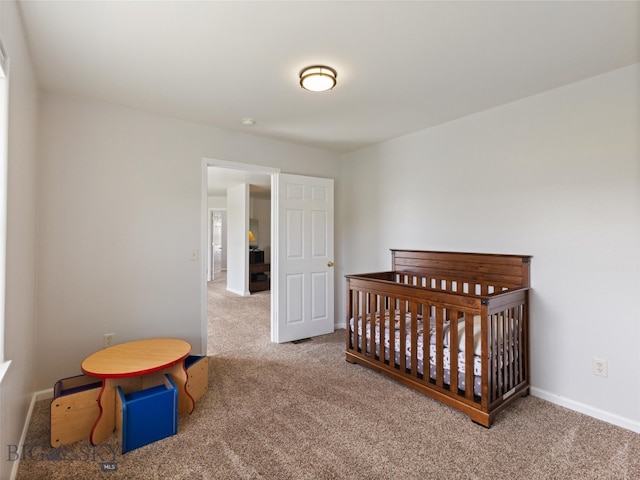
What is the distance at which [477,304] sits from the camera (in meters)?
2.17

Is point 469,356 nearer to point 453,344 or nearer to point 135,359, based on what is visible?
point 453,344

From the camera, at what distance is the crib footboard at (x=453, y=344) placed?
7.12 feet

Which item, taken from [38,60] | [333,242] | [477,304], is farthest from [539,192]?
[38,60]

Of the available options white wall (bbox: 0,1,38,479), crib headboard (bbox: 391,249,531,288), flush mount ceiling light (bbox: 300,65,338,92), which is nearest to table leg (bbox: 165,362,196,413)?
white wall (bbox: 0,1,38,479)

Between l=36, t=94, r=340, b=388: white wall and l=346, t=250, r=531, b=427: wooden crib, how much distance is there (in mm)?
1689

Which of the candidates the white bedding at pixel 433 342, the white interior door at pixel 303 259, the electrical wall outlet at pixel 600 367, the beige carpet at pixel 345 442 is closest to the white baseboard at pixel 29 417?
the beige carpet at pixel 345 442

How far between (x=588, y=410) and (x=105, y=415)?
10.5 feet

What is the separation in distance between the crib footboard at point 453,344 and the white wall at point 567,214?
0.27 meters

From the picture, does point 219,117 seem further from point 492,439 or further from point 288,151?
point 492,439

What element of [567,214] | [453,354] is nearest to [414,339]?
[453,354]

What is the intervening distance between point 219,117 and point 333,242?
202 cm

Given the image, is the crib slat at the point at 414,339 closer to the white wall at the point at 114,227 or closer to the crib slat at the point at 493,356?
the crib slat at the point at 493,356

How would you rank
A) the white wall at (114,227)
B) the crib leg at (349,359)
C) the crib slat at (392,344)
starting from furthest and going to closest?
1. the crib leg at (349,359)
2. the crib slat at (392,344)
3. the white wall at (114,227)

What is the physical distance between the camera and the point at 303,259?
155 inches
